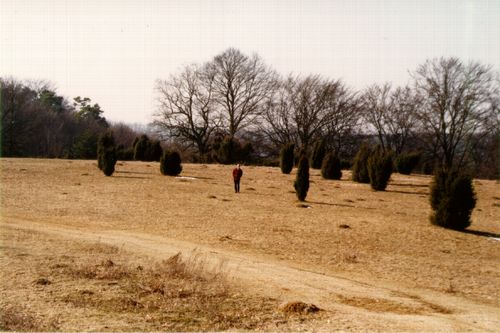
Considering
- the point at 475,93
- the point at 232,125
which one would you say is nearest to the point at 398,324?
the point at 475,93

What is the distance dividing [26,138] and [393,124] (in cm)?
3928

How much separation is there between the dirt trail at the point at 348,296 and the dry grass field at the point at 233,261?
3 centimetres

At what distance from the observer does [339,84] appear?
53.1 m

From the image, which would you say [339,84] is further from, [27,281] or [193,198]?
[27,281]

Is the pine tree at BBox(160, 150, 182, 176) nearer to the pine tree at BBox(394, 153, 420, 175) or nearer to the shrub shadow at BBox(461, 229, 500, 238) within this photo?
the shrub shadow at BBox(461, 229, 500, 238)

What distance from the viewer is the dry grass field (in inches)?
235

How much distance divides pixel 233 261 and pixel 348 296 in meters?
2.85

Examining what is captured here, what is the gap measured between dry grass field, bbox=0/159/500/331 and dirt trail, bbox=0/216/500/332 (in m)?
0.03

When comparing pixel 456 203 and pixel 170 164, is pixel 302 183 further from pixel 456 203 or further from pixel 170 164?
pixel 170 164

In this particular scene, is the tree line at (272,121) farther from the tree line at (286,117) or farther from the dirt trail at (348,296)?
the dirt trail at (348,296)

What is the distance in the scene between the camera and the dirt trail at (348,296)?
6.09m

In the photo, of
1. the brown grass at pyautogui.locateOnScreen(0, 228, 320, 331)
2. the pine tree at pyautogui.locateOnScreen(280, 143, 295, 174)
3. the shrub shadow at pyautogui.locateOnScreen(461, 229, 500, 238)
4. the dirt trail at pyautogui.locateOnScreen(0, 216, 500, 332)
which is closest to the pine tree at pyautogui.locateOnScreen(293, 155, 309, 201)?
the shrub shadow at pyautogui.locateOnScreen(461, 229, 500, 238)

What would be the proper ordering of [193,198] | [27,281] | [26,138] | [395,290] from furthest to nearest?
1. [26,138]
2. [193,198]
3. [395,290]
4. [27,281]

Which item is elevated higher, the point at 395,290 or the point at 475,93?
the point at 475,93
